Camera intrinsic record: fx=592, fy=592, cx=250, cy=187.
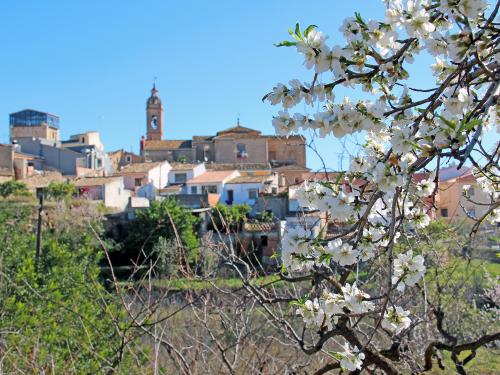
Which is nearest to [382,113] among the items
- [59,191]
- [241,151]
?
[59,191]

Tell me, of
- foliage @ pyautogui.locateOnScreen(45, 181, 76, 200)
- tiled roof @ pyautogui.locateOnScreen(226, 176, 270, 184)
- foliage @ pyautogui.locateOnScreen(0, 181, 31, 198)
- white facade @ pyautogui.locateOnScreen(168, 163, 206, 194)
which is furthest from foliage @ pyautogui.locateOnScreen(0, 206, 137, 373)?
white facade @ pyautogui.locateOnScreen(168, 163, 206, 194)

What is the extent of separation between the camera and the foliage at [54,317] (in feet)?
13.5

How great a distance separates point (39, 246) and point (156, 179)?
1210 inches

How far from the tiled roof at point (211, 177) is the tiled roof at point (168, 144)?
15010 millimetres

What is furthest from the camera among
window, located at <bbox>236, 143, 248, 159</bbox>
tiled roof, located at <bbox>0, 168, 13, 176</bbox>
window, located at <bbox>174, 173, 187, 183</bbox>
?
window, located at <bbox>236, 143, 248, 159</bbox>

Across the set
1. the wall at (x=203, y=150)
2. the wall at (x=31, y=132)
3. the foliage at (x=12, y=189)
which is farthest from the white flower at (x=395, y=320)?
the wall at (x=31, y=132)

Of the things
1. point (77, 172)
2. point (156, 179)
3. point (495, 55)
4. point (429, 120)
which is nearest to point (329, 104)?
point (429, 120)

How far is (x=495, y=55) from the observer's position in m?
1.62

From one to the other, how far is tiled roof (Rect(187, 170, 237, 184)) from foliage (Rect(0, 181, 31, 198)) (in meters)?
9.69

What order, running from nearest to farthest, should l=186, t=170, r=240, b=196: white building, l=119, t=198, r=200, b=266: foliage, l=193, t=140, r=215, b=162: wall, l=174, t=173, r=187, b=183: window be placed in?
l=119, t=198, r=200, b=266: foliage
l=186, t=170, r=240, b=196: white building
l=174, t=173, r=187, b=183: window
l=193, t=140, r=215, b=162: wall

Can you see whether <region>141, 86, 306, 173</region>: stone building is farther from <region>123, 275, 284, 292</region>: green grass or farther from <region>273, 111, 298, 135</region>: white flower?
<region>273, 111, 298, 135</region>: white flower

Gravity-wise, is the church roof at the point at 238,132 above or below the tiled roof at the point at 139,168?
above

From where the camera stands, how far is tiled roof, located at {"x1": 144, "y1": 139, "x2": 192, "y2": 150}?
172 ft

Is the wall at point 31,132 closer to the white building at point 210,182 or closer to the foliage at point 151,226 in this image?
the white building at point 210,182
